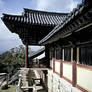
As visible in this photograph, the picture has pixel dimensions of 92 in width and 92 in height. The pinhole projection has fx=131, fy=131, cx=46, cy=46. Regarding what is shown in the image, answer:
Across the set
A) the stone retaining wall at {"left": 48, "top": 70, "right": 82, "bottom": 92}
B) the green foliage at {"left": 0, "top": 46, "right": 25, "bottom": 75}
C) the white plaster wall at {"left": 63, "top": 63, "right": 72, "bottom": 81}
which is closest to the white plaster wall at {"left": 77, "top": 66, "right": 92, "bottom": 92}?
the stone retaining wall at {"left": 48, "top": 70, "right": 82, "bottom": 92}

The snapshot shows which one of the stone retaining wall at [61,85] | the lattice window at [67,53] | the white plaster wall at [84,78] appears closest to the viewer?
the white plaster wall at [84,78]

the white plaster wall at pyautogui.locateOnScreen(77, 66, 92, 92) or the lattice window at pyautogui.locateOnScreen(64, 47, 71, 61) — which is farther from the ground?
the lattice window at pyautogui.locateOnScreen(64, 47, 71, 61)

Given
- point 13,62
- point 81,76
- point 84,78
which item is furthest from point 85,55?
point 13,62

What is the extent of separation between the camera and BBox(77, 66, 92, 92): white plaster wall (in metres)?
3.65

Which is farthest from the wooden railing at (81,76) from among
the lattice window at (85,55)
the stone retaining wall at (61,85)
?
the lattice window at (85,55)

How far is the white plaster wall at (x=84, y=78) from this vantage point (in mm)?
3650

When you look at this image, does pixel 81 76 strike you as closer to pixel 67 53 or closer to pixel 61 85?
pixel 61 85

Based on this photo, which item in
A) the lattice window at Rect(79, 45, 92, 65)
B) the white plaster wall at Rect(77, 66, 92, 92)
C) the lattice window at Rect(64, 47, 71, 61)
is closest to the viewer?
the white plaster wall at Rect(77, 66, 92, 92)

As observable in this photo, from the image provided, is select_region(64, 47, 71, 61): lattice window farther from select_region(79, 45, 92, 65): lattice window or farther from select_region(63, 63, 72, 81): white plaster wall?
select_region(79, 45, 92, 65): lattice window

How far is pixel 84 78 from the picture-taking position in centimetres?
395

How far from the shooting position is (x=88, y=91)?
371cm

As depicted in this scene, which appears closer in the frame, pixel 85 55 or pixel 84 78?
pixel 84 78

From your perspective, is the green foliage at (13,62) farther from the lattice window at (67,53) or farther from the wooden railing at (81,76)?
the wooden railing at (81,76)

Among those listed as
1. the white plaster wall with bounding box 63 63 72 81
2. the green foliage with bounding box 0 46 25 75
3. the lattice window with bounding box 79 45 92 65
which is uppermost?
the lattice window with bounding box 79 45 92 65
